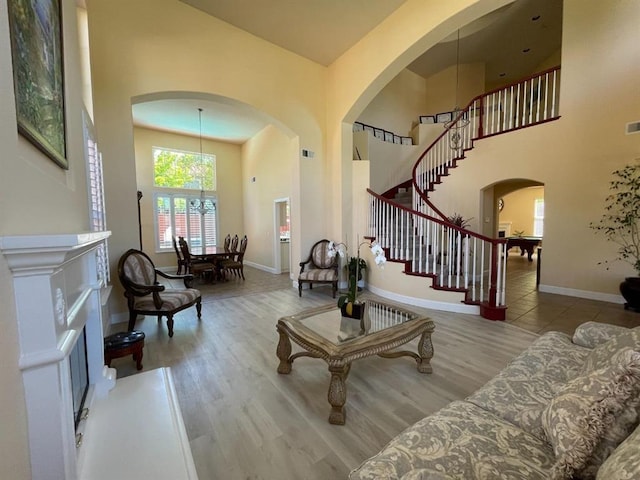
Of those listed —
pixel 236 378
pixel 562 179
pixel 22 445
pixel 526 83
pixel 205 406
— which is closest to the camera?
pixel 22 445

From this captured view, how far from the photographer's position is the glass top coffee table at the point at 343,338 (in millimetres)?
1877

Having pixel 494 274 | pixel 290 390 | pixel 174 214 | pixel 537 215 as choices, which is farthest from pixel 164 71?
pixel 537 215

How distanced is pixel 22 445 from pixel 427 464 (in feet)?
4.40

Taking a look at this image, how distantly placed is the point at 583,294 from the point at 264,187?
25.0ft

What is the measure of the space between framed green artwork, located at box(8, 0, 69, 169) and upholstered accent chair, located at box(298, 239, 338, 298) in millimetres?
3953

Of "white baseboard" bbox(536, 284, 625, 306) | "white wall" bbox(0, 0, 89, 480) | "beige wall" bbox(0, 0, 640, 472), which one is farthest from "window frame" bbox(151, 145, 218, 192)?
"white baseboard" bbox(536, 284, 625, 306)

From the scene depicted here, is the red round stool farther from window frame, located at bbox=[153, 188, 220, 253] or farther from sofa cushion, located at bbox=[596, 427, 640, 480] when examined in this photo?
window frame, located at bbox=[153, 188, 220, 253]

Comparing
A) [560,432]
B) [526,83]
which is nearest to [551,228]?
[526,83]

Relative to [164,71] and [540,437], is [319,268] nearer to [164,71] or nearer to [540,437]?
[164,71]

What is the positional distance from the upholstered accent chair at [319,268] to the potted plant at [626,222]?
4472 mm

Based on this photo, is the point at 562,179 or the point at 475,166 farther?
the point at 475,166

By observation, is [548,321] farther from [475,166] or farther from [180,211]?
[180,211]

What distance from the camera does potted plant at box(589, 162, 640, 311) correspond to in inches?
159

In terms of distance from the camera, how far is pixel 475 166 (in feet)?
19.6
